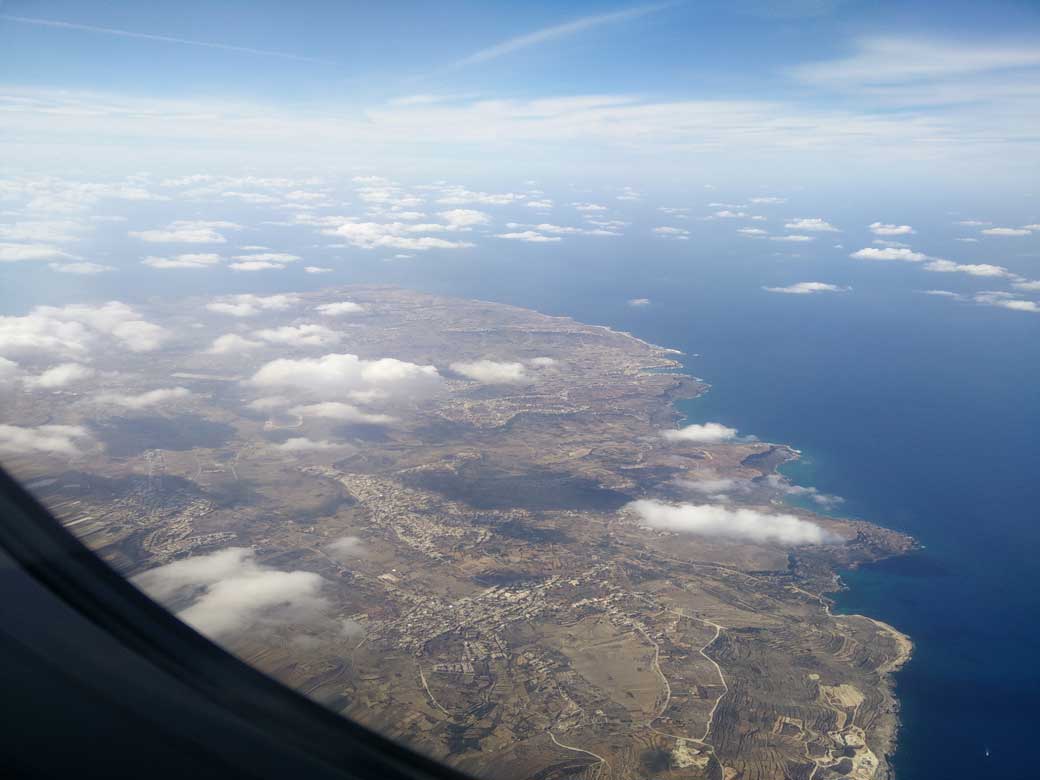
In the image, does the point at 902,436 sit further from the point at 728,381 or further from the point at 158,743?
the point at 158,743

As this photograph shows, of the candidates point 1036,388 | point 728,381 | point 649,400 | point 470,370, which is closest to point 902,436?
point 728,381

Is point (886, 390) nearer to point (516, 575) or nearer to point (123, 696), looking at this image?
point (516, 575)

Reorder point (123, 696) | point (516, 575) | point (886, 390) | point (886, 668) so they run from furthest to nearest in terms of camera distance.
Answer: point (886, 390), point (516, 575), point (886, 668), point (123, 696)

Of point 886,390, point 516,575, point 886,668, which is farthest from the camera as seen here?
point 886,390

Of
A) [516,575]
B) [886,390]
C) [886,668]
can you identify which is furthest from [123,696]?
[886,390]

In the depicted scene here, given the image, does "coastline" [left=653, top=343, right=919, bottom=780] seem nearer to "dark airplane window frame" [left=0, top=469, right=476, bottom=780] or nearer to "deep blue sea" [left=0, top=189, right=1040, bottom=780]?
"deep blue sea" [left=0, top=189, right=1040, bottom=780]

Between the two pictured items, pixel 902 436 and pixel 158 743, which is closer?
pixel 158 743

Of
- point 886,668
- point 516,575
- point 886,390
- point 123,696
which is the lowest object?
point 886,390
